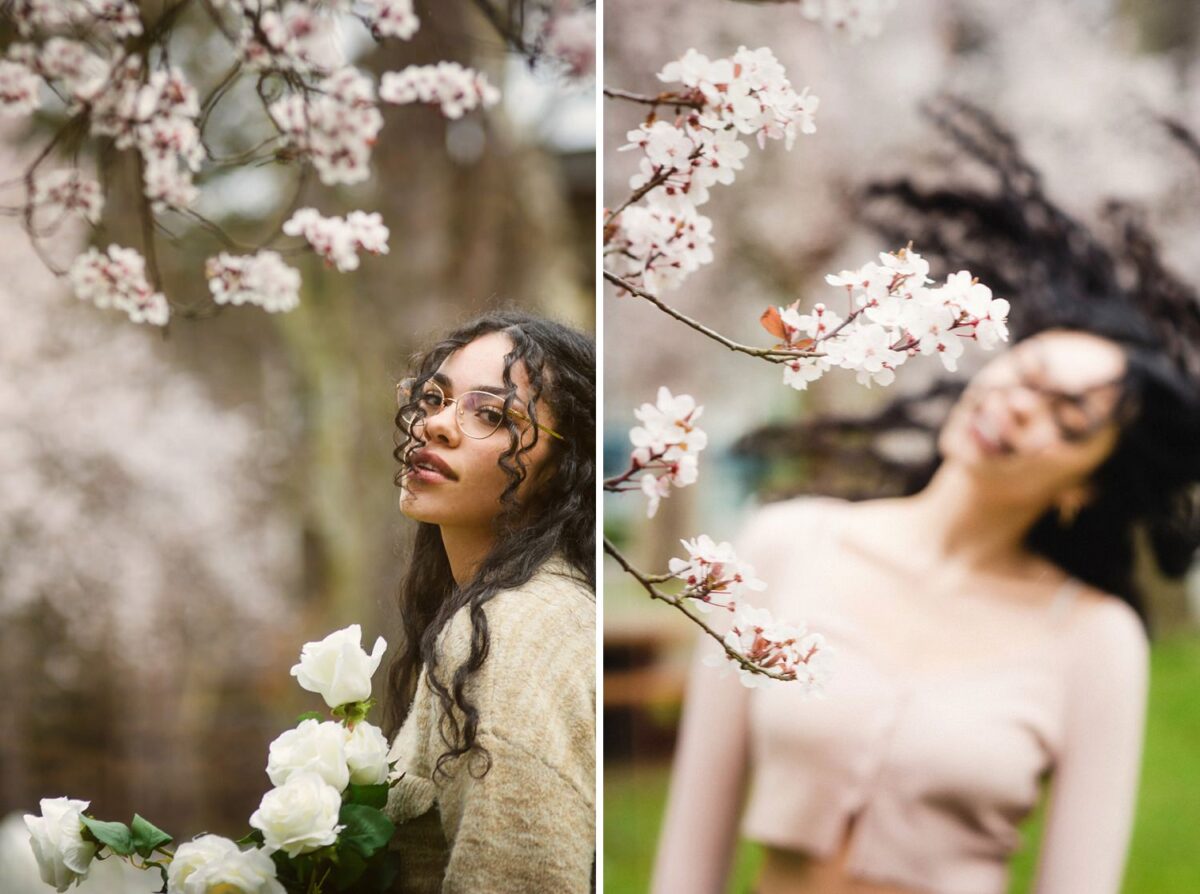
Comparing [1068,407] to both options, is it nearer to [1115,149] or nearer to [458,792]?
[1115,149]

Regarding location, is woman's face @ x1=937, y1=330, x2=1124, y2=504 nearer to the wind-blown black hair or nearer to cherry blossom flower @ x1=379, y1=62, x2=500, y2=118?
the wind-blown black hair

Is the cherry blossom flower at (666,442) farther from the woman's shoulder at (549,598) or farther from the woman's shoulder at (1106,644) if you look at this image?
the woman's shoulder at (1106,644)

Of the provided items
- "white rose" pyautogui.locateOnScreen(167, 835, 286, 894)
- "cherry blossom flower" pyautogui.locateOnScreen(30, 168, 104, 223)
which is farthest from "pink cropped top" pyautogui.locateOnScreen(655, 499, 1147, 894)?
"cherry blossom flower" pyautogui.locateOnScreen(30, 168, 104, 223)

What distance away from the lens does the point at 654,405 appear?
180 centimetres

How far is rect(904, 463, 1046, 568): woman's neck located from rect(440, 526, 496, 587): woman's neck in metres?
0.67

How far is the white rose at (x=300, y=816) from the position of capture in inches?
57.0

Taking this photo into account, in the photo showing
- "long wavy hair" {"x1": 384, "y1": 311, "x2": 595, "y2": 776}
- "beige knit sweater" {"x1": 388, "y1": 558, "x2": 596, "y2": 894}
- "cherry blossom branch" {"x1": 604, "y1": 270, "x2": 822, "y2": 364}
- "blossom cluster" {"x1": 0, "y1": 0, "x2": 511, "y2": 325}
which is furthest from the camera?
"blossom cluster" {"x1": 0, "y1": 0, "x2": 511, "y2": 325}

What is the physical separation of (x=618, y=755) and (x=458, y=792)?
32 cm

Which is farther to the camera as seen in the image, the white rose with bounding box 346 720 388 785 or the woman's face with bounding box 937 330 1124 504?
the woman's face with bounding box 937 330 1124 504

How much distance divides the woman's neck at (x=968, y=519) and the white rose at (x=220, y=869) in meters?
1.09

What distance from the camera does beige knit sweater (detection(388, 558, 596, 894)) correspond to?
1.52 metres

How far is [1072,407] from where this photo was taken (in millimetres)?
1732

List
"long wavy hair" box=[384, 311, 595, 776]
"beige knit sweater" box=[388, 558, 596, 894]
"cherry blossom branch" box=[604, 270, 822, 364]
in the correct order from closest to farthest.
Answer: "cherry blossom branch" box=[604, 270, 822, 364], "beige knit sweater" box=[388, 558, 596, 894], "long wavy hair" box=[384, 311, 595, 776]

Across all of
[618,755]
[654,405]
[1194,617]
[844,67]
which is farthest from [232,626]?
[1194,617]
